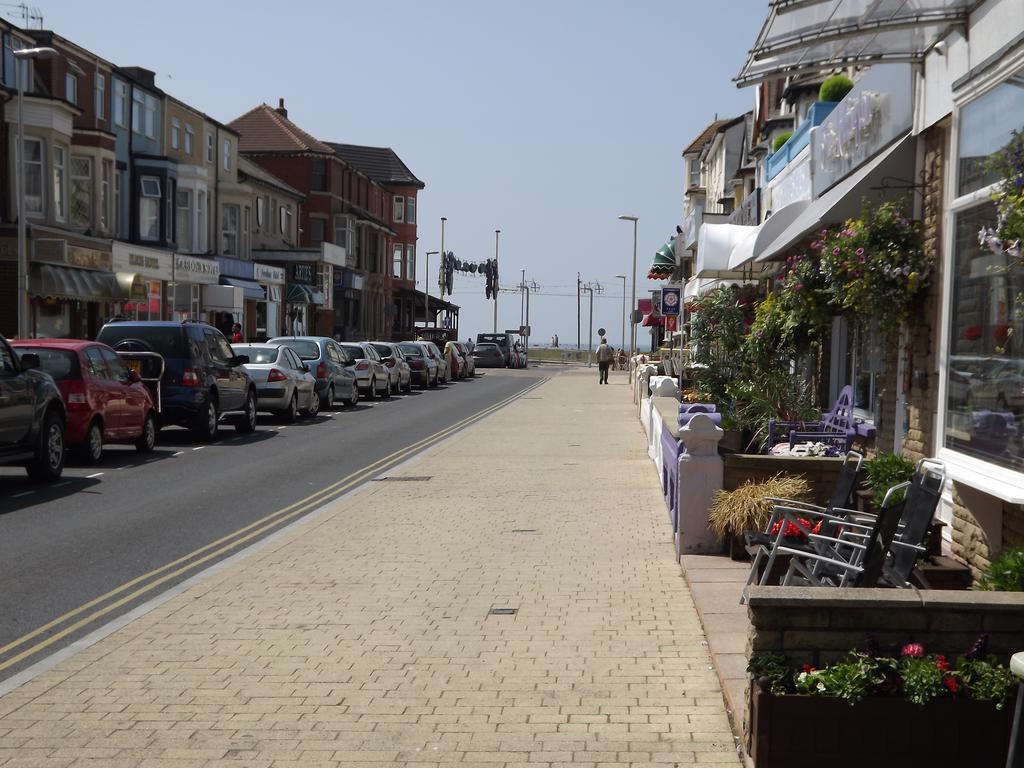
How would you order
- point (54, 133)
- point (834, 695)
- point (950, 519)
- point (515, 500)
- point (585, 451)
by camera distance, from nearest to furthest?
point (834, 695) < point (950, 519) < point (515, 500) < point (585, 451) < point (54, 133)

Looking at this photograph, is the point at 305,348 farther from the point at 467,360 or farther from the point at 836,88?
the point at 467,360

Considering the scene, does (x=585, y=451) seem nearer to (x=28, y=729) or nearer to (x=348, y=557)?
(x=348, y=557)

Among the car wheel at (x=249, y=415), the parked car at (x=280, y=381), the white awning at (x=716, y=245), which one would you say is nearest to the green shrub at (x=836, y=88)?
the white awning at (x=716, y=245)

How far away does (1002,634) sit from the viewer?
495cm

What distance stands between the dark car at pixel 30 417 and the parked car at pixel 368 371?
18.0 m

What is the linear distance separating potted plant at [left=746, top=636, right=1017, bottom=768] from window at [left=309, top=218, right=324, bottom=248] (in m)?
65.3

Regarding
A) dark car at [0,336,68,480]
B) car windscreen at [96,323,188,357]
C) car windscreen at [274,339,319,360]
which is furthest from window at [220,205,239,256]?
dark car at [0,336,68,480]

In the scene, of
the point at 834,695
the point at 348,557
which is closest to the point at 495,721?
the point at 834,695

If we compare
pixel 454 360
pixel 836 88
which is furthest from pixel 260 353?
pixel 454 360

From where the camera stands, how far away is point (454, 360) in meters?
54.5

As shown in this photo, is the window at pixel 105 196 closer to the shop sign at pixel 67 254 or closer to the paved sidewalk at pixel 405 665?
the shop sign at pixel 67 254

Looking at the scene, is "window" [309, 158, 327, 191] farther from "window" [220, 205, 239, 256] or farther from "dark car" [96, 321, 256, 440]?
"dark car" [96, 321, 256, 440]

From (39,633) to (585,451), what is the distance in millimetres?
12922

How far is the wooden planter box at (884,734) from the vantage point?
188 inches
